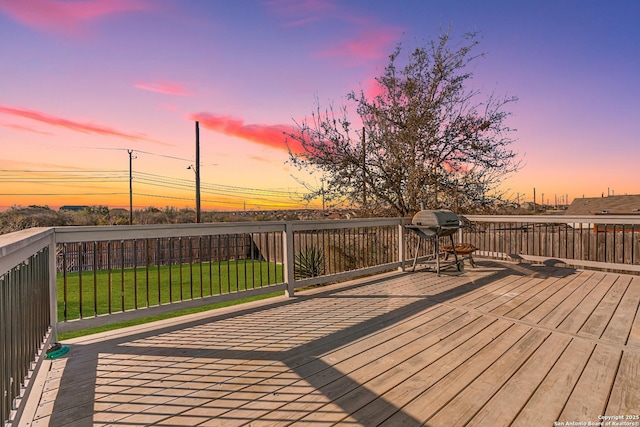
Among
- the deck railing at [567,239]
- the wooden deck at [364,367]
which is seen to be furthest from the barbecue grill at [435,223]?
the wooden deck at [364,367]

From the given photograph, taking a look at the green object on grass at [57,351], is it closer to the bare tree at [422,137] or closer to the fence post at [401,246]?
the fence post at [401,246]

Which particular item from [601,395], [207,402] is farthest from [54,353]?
[601,395]

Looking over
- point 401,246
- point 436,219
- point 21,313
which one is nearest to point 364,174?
point 401,246

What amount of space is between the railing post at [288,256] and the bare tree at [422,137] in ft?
14.7

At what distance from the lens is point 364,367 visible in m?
2.10

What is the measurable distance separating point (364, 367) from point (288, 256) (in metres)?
2.11

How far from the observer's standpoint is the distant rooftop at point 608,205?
19922mm

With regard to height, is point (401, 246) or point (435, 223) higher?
point (435, 223)

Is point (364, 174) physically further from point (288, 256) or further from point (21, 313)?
point (21, 313)

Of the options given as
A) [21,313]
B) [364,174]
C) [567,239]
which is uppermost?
[364,174]

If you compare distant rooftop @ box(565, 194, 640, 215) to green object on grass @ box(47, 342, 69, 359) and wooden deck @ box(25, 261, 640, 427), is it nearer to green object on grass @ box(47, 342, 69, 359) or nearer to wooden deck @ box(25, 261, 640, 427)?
wooden deck @ box(25, 261, 640, 427)

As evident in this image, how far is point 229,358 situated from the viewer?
2322mm

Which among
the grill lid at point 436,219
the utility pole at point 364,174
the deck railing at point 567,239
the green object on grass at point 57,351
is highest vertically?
the utility pole at point 364,174

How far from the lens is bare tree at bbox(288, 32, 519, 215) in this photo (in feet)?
25.4
